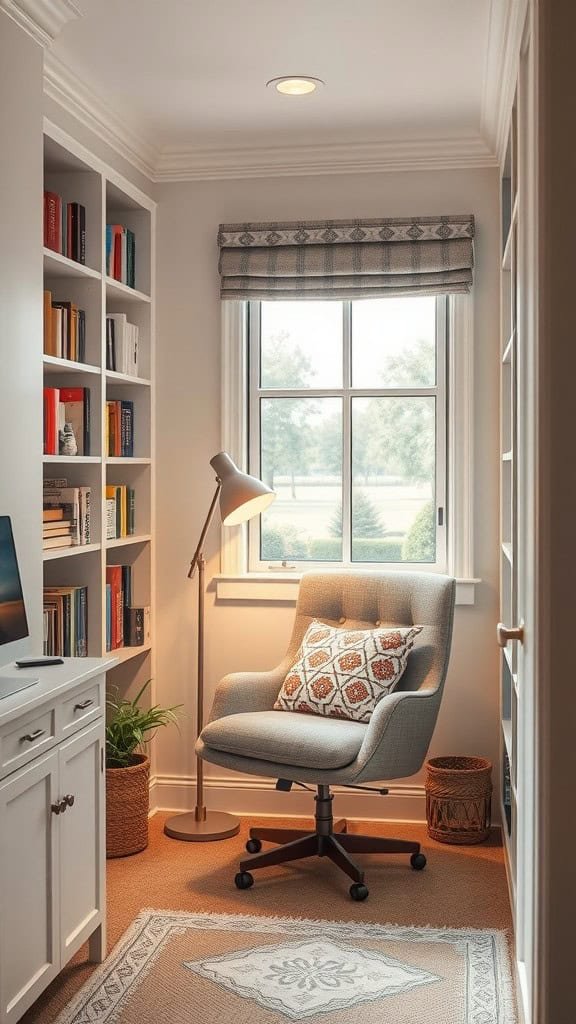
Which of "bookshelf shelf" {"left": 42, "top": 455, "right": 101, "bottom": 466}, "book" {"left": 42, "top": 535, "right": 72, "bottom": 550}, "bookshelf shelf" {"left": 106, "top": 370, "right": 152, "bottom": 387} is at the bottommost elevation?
"book" {"left": 42, "top": 535, "right": 72, "bottom": 550}

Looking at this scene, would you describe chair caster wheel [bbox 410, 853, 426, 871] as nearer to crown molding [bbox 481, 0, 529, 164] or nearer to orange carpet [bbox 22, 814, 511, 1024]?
orange carpet [bbox 22, 814, 511, 1024]

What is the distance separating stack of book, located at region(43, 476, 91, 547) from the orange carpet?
119 centimetres

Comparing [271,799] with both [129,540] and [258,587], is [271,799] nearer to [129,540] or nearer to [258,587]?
[258,587]

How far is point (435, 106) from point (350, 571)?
176 cm

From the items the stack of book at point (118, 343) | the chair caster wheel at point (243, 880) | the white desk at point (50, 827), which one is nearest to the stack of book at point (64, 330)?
the stack of book at point (118, 343)

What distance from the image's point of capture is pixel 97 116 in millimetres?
3740

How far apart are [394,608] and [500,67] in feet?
6.17

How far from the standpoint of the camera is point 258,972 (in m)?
2.91

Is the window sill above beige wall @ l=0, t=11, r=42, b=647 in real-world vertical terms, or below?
below

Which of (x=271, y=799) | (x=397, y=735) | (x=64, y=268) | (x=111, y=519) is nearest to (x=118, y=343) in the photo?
(x=64, y=268)

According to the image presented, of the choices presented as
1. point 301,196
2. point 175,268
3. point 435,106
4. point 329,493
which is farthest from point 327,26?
point 329,493

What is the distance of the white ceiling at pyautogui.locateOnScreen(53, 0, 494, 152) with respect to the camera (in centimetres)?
307

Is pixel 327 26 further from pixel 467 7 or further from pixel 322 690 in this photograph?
pixel 322 690

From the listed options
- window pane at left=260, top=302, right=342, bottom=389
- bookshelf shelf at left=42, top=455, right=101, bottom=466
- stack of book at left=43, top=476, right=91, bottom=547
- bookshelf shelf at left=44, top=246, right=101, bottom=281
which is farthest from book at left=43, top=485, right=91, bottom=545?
window pane at left=260, top=302, right=342, bottom=389
